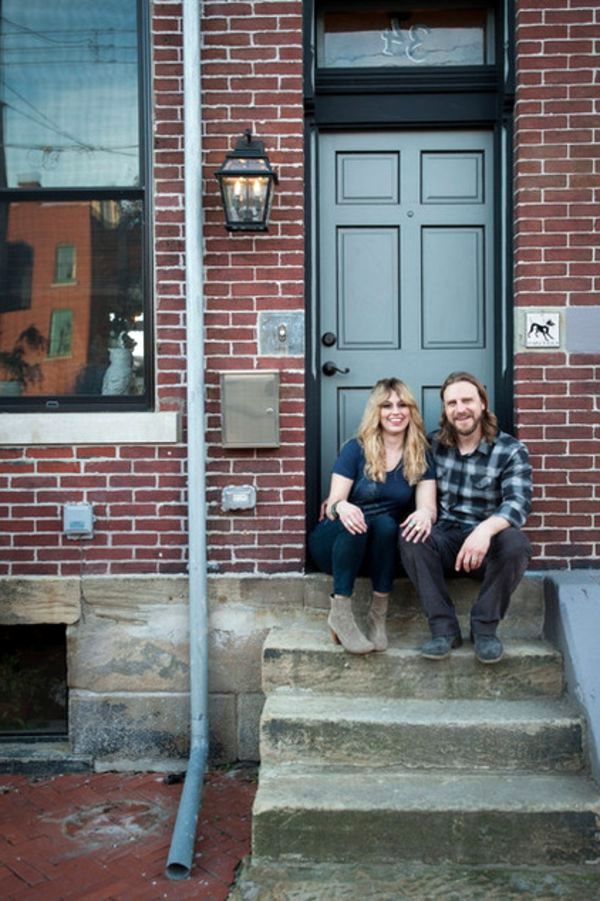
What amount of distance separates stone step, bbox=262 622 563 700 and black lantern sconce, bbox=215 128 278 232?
2125mm

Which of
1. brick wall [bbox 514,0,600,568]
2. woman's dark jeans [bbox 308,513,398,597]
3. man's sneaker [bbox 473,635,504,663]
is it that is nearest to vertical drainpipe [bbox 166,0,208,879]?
woman's dark jeans [bbox 308,513,398,597]

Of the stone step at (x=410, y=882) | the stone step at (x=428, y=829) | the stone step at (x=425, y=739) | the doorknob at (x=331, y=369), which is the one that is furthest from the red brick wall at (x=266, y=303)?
the stone step at (x=410, y=882)

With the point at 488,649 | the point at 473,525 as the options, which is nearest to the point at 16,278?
the point at 473,525

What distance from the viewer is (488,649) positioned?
4.08 meters

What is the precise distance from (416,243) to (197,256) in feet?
4.19

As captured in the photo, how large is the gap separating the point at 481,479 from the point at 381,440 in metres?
0.52

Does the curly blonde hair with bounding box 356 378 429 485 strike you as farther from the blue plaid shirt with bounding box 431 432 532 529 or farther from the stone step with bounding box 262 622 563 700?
the stone step with bounding box 262 622 563 700

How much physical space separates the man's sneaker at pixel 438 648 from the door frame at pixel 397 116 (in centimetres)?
109

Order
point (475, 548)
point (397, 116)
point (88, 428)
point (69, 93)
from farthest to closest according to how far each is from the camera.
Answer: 1. point (397, 116)
2. point (69, 93)
3. point (88, 428)
4. point (475, 548)

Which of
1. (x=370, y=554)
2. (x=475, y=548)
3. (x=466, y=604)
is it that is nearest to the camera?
(x=475, y=548)

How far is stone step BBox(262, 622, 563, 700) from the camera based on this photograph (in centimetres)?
416

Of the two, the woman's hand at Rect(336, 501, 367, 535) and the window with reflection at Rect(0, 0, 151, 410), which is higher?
the window with reflection at Rect(0, 0, 151, 410)

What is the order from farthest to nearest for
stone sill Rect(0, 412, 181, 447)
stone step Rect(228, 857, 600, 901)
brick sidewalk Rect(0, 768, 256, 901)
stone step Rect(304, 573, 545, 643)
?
stone sill Rect(0, 412, 181, 447), stone step Rect(304, 573, 545, 643), brick sidewalk Rect(0, 768, 256, 901), stone step Rect(228, 857, 600, 901)

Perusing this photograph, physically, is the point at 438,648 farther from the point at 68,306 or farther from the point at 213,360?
the point at 68,306
